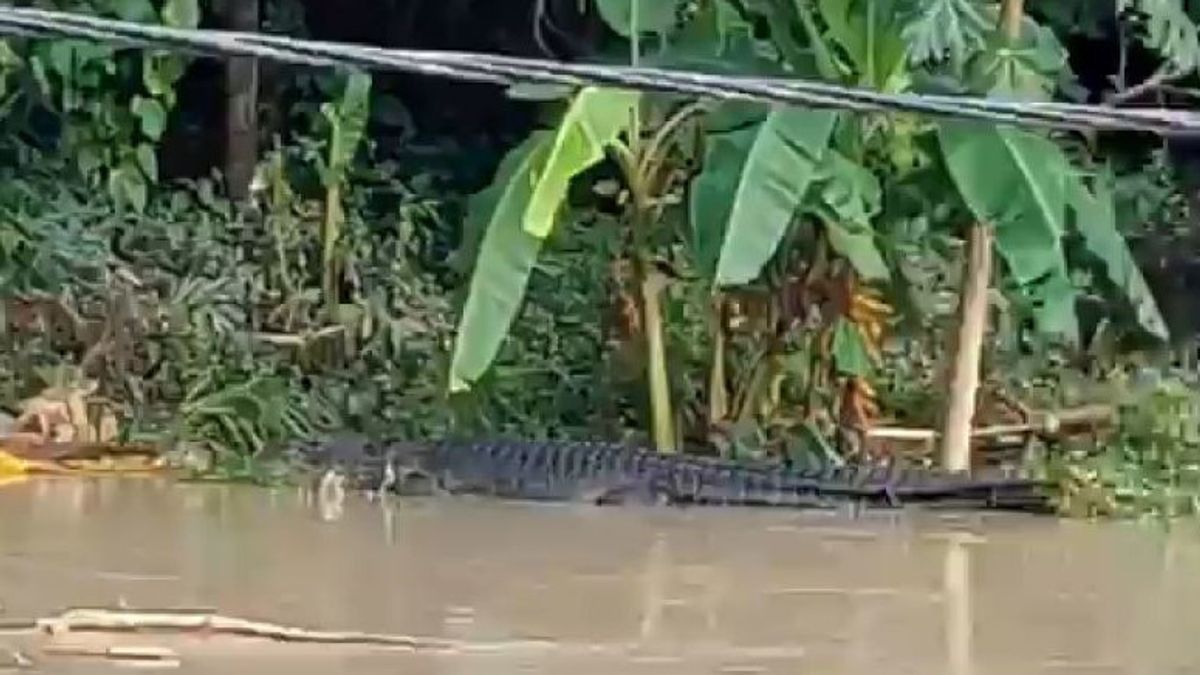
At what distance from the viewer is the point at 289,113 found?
33.7ft

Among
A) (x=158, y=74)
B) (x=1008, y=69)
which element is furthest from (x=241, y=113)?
(x=1008, y=69)

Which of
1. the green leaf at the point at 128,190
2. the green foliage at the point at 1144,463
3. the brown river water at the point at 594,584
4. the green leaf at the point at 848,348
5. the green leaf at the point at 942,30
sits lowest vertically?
the brown river water at the point at 594,584

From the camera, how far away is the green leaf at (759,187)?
20.6ft

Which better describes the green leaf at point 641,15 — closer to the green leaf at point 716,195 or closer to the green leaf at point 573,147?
the green leaf at point 573,147

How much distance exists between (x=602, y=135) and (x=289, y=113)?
3926 mm

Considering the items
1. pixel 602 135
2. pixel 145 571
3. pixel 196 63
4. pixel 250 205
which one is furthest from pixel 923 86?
pixel 196 63

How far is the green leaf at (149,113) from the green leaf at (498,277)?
10.1 feet

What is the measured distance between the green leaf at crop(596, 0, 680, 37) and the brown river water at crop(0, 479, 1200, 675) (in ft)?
4.93

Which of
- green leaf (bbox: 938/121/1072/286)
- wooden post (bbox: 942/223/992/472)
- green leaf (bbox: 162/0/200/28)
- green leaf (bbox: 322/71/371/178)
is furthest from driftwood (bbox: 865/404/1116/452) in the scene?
green leaf (bbox: 162/0/200/28)

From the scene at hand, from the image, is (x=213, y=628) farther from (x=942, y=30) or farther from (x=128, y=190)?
(x=128, y=190)

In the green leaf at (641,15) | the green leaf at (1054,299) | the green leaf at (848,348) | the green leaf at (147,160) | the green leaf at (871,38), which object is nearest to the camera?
the green leaf at (1054,299)

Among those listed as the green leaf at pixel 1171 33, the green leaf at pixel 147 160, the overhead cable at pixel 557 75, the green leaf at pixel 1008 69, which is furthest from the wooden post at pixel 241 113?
the overhead cable at pixel 557 75

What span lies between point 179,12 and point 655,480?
9.86 feet

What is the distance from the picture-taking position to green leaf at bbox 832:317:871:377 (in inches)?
288
